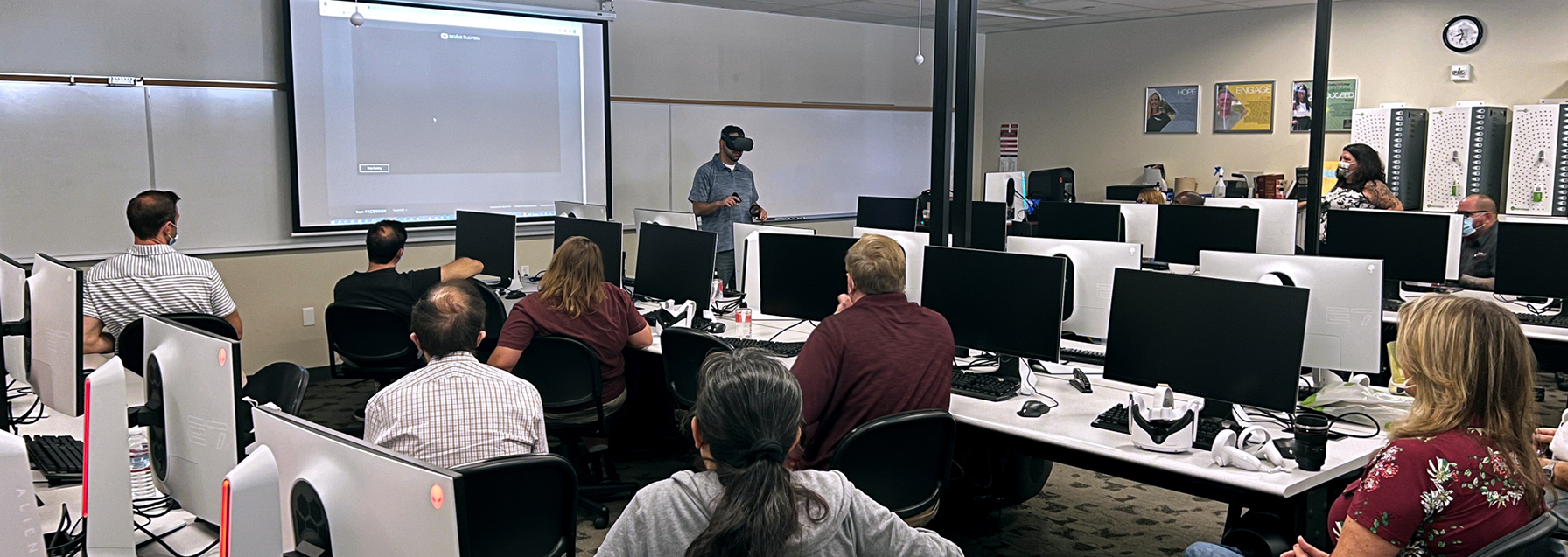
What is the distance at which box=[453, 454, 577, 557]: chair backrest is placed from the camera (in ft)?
6.88

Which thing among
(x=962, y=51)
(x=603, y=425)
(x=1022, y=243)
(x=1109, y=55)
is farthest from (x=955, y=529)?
(x=1109, y=55)

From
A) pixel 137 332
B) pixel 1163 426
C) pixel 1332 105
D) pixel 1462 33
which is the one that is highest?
pixel 1462 33

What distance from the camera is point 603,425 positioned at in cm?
396

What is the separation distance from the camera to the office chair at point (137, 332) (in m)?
3.50

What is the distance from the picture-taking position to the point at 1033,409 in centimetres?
307

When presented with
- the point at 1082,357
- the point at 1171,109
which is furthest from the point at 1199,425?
the point at 1171,109

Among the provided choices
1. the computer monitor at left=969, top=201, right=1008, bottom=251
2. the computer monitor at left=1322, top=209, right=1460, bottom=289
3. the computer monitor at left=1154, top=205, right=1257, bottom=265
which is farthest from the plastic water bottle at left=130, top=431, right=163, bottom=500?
the computer monitor at left=969, top=201, right=1008, bottom=251

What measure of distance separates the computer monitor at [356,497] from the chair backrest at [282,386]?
824 mm

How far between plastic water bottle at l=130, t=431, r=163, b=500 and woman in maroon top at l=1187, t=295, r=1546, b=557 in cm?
242

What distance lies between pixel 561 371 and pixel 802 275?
0.99 meters

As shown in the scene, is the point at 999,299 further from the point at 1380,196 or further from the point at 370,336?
the point at 1380,196

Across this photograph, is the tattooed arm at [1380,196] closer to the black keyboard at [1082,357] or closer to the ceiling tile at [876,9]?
the black keyboard at [1082,357]

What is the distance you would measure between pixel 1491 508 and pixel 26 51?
6.01 metres

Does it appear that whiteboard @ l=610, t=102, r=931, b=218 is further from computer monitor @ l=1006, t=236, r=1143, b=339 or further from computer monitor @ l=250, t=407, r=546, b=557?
computer monitor @ l=250, t=407, r=546, b=557
